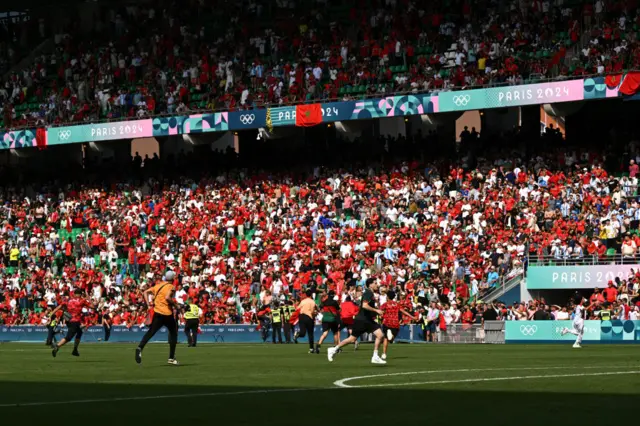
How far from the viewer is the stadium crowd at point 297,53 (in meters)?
49.7

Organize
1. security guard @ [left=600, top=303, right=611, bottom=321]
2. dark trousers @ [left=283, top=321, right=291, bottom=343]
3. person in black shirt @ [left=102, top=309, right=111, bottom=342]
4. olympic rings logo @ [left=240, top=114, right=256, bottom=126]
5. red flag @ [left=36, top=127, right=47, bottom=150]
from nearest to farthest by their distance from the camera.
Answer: security guard @ [left=600, top=303, right=611, bottom=321], dark trousers @ [left=283, top=321, right=291, bottom=343], person in black shirt @ [left=102, top=309, right=111, bottom=342], olympic rings logo @ [left=240, top=114, right=256, bottom=126], red flag @ [left=36, top=127, right=47, bottom=150]

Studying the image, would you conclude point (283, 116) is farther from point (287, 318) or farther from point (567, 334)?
point (567, 334)

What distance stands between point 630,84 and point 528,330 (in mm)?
11220

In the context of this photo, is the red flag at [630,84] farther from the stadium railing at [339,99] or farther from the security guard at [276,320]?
the security guard at [276,320]

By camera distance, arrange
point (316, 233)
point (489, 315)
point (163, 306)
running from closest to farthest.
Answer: point (163, 306) < point (489, 315) < point (316, 233)

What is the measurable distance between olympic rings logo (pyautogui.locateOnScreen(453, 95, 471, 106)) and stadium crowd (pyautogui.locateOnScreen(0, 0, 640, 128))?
2.33ft

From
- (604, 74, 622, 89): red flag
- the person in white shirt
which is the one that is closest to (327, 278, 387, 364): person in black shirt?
the person in white shirt

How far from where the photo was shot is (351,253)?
157 ft

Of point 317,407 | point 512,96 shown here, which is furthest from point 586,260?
point 317,407

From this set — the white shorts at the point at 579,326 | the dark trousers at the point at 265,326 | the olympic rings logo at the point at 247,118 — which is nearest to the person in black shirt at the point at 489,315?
the white shorts at the point at 579,326

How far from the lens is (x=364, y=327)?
2433cm

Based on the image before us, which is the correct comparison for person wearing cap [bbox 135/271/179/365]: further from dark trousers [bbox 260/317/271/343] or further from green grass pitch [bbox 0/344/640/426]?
dark trousers [bbox 260/317/271/343]

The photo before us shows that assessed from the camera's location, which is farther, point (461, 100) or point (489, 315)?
point (461, 100)

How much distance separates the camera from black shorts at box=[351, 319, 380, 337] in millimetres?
24172
